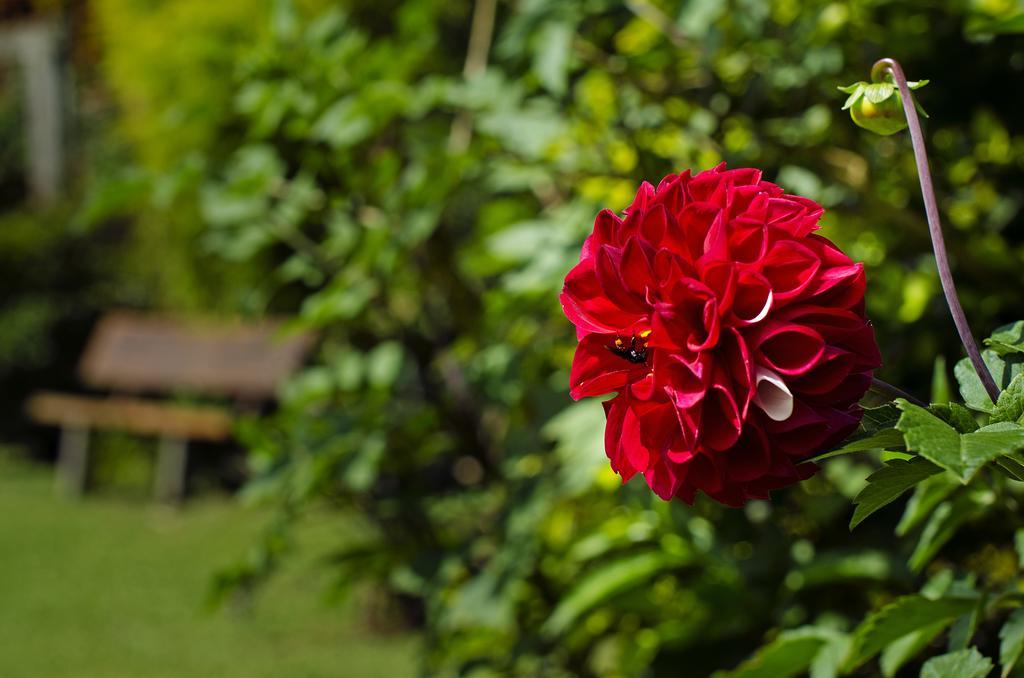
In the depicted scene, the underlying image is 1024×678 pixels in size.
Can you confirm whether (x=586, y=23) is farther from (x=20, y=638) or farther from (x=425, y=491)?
(x=20, y=638)

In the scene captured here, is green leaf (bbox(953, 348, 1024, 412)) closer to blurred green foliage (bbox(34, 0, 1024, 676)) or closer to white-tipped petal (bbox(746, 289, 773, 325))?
white-tipped petal (bbox(746, 289, 773, 325))

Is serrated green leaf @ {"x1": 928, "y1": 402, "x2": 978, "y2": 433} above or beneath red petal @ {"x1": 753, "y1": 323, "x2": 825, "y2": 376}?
beneath

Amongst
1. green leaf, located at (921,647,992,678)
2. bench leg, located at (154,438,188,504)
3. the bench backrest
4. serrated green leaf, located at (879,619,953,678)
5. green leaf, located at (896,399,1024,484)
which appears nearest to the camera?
green leaf, located at (896,399,1024,484)

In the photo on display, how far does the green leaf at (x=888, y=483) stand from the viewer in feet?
2.09

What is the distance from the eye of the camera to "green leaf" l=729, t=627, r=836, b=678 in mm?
1051

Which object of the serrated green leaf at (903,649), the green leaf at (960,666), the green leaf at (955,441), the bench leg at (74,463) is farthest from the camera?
the bench leg at (74,463)

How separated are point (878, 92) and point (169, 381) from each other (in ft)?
25.2

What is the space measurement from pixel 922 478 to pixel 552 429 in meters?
0.98

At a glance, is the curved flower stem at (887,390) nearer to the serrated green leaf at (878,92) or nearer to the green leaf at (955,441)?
the green leaf at (955,441)

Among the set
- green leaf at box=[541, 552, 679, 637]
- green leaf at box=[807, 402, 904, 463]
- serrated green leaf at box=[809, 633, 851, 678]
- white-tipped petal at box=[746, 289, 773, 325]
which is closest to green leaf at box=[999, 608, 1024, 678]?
serrated green leaf at box=[809, 633, 851, 678]

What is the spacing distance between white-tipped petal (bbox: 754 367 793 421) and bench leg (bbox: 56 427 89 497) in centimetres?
807

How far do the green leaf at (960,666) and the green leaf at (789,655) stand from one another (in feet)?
0.59

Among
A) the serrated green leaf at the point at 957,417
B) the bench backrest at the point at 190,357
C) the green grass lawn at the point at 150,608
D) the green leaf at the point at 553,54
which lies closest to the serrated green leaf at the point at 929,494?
the serrated green leaf at the point at 957,417

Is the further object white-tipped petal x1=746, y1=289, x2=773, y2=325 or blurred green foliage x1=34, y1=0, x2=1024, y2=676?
blurred green foliage x1=34, y1=0, x2=1024, y2=676
